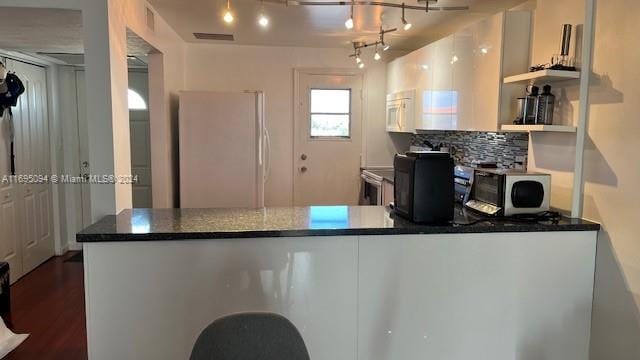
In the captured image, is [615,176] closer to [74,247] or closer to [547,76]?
[547,76]

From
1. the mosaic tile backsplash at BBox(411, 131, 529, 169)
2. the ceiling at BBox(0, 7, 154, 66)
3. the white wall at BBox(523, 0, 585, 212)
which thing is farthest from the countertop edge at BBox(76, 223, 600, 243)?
the ceiling at BBox(0, 7, 154, 66)

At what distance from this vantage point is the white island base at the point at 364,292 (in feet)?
6.49

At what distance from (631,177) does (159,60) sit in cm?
312

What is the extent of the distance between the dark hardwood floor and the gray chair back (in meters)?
2.02

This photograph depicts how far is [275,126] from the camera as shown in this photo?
195 inches

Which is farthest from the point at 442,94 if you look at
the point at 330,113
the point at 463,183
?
the point at 330,113

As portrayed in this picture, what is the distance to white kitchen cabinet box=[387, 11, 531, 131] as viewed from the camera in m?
2.69

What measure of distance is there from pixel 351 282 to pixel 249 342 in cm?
94

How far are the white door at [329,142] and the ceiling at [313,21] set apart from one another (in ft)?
1.85

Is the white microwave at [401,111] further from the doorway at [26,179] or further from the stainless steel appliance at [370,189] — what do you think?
the doorway at [26,179]

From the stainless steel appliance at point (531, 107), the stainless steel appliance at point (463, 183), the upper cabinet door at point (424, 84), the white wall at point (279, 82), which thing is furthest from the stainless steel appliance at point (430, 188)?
the white wall at point (279, 82)

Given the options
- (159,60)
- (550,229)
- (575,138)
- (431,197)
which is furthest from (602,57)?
(159,60)

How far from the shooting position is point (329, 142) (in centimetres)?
500
